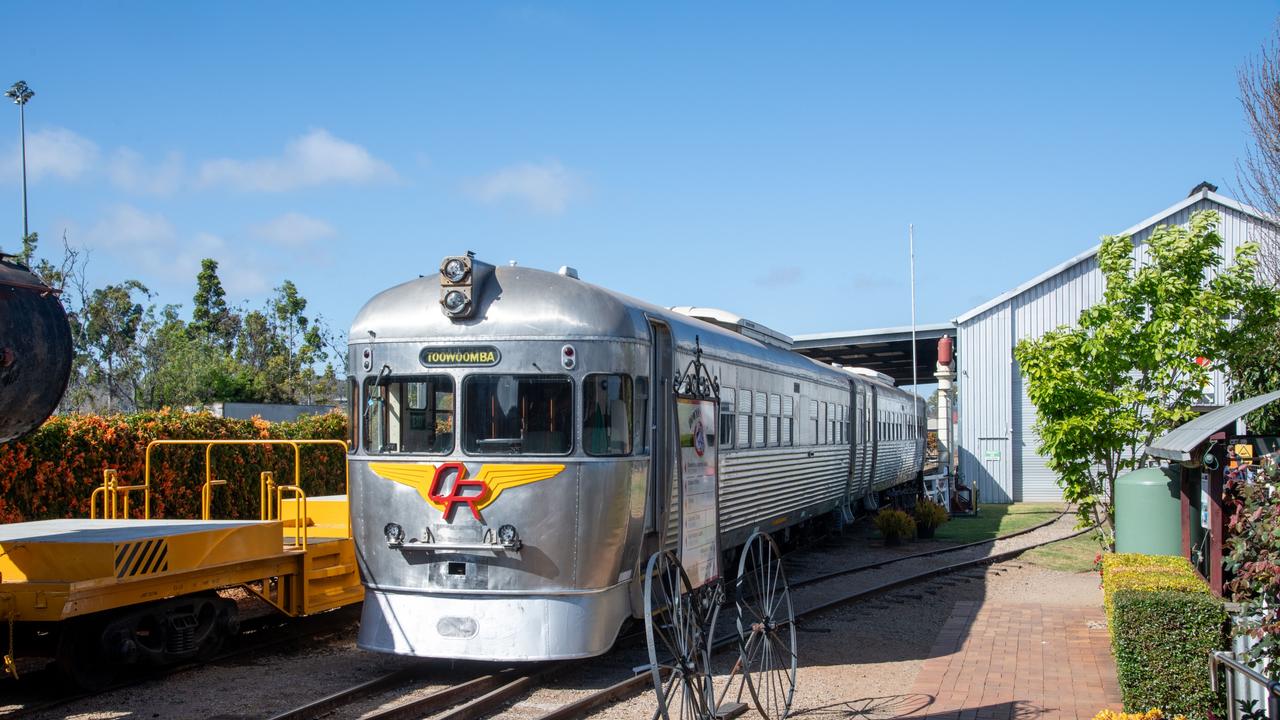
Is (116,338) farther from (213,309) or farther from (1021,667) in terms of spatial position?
(1021,667)

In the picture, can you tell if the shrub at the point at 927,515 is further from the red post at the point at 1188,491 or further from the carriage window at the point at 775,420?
the red post at the point at 1188,491

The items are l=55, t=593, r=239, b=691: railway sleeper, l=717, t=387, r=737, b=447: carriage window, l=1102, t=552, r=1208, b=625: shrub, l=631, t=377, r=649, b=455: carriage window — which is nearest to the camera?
l=1102, t=552, r=1208, b=625: shrub

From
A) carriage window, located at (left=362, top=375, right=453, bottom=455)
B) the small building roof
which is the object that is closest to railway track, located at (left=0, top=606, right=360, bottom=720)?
carriage window, located at (left=362, top=375, right=453, bottom=455)

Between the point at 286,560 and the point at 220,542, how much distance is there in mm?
885

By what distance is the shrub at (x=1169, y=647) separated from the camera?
7.05m

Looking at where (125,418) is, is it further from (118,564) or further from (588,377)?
(588,377)

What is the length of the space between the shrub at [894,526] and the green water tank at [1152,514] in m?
8.17

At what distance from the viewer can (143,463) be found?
13023 mm

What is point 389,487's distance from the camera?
846 cm

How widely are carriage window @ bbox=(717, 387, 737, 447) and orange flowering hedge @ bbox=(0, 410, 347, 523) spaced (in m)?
6.73

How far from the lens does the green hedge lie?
7.05 meters

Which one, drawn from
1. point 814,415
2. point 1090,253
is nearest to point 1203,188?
point 1090,253

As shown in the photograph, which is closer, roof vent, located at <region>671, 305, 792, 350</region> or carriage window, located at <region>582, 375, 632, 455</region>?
carriage window, located at <region>582, 375, 632, 455</region>

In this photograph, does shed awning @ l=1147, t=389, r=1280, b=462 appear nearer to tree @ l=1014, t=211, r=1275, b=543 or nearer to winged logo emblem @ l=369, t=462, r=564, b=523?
tree @ l=1014, t=211, r=1275, b=543
